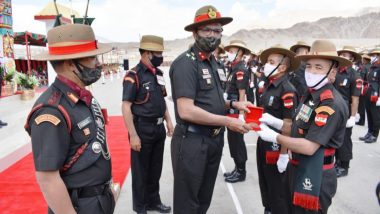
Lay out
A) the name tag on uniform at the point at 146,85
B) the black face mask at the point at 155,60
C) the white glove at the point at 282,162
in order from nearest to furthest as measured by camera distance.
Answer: the white glove at the point at 282,162 < the name tag on uniform at the point at 146,85 < the black face mask at the point at 155,60

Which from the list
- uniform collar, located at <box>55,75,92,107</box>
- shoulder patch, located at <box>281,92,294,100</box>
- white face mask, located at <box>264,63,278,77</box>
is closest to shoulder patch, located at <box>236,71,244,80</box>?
white face mask, located at <box>264,63,278,77</box>

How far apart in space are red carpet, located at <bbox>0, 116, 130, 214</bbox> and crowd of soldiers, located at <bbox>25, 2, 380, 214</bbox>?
4.75 ft

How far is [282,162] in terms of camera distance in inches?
132

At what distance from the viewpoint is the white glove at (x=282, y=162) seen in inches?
131

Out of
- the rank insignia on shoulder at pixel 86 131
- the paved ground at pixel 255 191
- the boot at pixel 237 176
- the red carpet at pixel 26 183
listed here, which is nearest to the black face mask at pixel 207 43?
the rank insignia on shoulder at pixel 86 131

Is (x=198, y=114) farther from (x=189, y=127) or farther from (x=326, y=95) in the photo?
(x=326, y=95)

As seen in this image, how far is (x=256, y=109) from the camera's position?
2801 millimetres

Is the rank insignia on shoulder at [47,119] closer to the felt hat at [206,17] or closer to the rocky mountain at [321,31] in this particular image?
the felt hat at [206,17]

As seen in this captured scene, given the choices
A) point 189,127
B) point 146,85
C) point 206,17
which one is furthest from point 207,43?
point 146,85

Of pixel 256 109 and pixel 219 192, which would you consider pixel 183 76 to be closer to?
pixel 256 109

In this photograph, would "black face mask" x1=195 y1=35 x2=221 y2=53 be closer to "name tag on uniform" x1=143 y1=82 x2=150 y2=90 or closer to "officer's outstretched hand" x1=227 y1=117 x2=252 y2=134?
"officer's outstretched hand" x1=227 y1=117 x2=252 y2=134

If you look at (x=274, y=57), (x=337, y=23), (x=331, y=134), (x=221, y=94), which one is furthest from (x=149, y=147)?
(x=337, y=23)

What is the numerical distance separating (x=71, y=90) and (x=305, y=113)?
6.11 feet

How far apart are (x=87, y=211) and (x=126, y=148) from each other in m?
4.98
